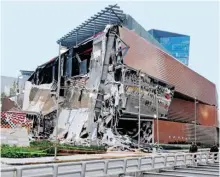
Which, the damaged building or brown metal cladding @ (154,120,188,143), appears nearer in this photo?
the damaged building

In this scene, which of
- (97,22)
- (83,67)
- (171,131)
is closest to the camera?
(97,22)

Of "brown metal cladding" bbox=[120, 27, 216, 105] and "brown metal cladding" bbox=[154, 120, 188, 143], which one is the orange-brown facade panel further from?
"brown metal cladding" bbox=[120, 27, 216, 105]

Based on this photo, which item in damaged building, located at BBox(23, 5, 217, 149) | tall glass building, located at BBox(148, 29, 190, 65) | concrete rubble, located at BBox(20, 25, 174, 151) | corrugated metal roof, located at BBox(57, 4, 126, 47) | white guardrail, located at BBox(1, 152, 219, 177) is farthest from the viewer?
tall glass building, located at BBox(148, 29, 190, 65)

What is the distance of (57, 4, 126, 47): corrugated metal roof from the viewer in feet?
148

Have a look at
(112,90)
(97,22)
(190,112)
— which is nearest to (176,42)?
(190,112)

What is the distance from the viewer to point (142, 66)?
4688cm

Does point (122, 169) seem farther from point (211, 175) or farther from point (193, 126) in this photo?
point (193, 126)

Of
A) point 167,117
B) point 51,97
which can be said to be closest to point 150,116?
point 167,117

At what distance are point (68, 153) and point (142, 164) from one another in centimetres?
1449

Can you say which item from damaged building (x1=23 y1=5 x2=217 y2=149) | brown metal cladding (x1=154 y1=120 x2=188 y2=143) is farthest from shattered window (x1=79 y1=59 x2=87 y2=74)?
brown metal cladding (x1=154 y1=120 x2=188 y2=143)

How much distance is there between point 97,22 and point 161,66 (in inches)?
445

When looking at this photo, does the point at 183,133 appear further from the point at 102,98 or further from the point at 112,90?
the point at 102,98

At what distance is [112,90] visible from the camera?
43094 millimetres

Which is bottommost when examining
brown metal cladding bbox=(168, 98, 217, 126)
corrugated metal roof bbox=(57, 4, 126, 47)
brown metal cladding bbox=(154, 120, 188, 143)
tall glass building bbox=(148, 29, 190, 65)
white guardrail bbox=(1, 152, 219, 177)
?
white guardrail bbox=(1, 152, 219, 177)
